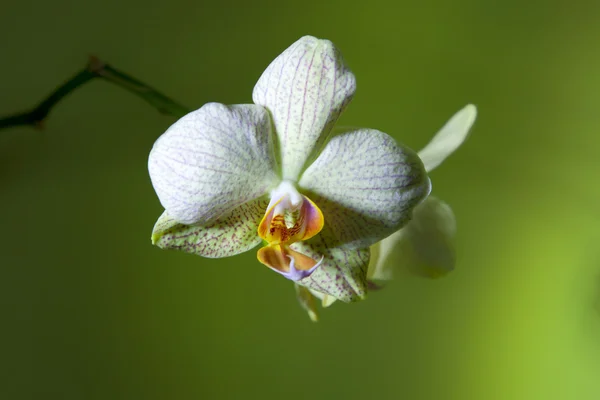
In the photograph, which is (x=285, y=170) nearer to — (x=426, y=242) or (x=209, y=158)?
(x=209, y=158)

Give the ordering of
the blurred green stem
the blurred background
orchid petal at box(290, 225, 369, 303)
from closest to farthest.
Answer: orchid petal at box(290, 225, 369, 303) → the blurred green stem → the blurred background

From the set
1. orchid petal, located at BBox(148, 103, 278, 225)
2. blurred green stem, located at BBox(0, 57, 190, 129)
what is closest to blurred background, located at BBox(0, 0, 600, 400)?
blurred green stem, located at BBox(0, 57, 190, 129)

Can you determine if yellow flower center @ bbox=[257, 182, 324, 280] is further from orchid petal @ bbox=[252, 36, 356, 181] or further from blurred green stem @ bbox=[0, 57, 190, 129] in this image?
blurred green stem @ bbox=[0, 57, 190, 129]

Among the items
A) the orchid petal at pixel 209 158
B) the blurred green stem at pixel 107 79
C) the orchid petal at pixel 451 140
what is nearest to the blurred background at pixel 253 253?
the blurred green stem at pixel 107 79

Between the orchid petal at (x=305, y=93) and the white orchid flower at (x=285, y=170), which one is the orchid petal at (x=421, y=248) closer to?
the white orchid flower at (x=285, y=170)

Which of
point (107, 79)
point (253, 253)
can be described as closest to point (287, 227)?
point (107, 79)

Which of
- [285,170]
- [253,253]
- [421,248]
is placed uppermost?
[285,170]
